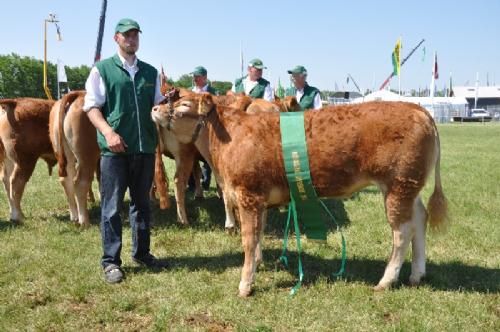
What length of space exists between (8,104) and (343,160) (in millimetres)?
5028

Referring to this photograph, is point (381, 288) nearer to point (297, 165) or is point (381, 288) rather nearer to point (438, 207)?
point (438, 207)

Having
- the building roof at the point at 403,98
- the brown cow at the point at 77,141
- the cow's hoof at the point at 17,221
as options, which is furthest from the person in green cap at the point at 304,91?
the building roof at the point at 403,98

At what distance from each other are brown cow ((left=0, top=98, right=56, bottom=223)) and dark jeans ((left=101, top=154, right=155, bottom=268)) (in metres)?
2.62

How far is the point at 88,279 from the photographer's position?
4645mm

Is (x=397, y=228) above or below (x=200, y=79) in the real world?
below

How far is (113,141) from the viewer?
14.1ft

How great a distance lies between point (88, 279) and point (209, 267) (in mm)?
1271

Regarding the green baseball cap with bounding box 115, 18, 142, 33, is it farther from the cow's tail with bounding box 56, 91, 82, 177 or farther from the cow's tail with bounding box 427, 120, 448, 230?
the cow's tail with bounding box 427, 120, 448, 230

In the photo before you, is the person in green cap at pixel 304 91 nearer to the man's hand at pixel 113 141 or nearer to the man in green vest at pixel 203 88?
the man in green vest at pixel 203 88

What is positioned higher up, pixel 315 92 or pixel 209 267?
pixel 315 92

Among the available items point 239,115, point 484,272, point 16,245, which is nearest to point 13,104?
point 16,245

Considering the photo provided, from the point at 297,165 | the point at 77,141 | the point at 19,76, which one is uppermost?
the point at 19,76

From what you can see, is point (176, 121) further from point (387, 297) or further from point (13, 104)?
point (13, 104)

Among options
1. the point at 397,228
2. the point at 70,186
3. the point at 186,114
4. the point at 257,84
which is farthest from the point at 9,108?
the point at 397,228
